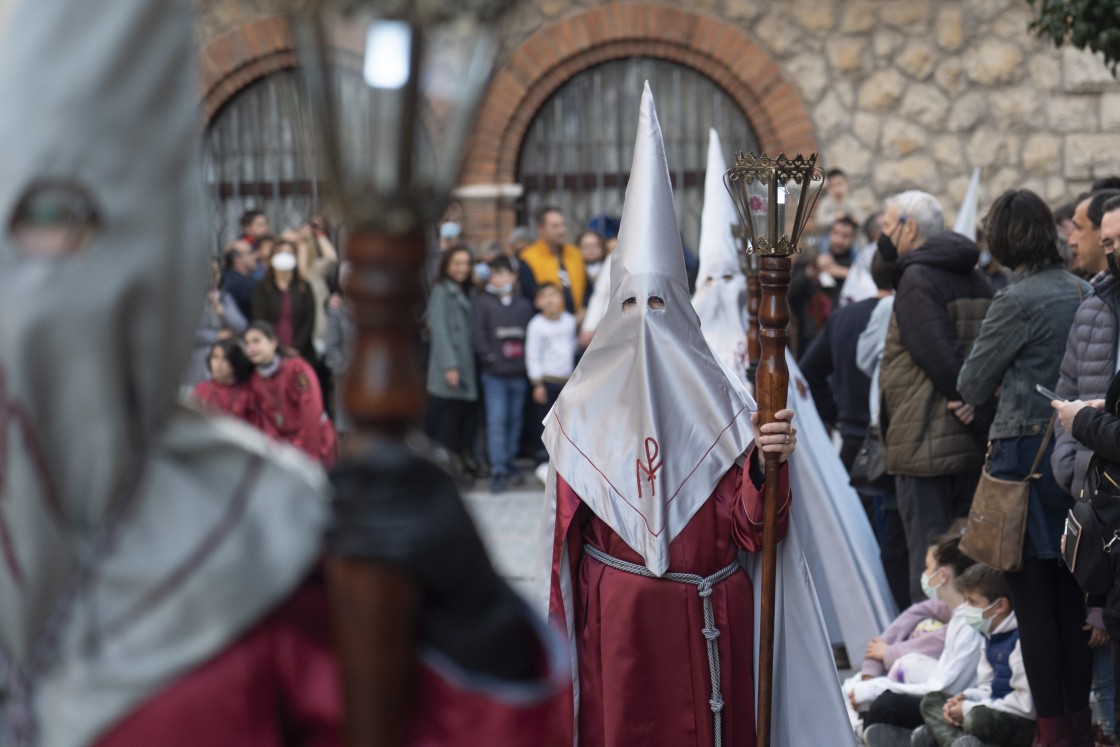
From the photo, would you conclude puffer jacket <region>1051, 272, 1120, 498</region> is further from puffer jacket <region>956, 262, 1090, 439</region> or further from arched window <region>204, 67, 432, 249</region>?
arched window <region>204, 67, 432, 249</region>

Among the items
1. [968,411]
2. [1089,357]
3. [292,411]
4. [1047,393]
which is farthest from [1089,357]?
[292,411]

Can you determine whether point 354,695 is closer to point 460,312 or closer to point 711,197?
point 711,197

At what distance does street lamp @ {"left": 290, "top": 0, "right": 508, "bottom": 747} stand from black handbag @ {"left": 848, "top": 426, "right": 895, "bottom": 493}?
5.00m

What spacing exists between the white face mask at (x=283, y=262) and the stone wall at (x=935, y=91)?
2650 mm

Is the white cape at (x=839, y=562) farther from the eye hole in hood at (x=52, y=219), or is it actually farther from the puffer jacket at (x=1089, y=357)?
the eye hole in hood at (x=52, y=219)

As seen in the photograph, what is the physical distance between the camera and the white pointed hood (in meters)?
6.31

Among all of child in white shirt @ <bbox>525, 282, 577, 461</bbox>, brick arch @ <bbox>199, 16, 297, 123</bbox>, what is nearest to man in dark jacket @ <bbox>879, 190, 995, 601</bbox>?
child in white shirt @ <bbox>525, 282, 577, 461</bbox>

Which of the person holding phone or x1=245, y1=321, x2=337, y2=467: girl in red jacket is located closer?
the person holding phone

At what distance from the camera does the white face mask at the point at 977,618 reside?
4.96m

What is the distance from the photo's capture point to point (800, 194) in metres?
3.59

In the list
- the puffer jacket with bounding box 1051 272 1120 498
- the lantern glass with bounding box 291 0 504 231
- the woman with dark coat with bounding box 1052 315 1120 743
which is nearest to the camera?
the lantern glass with bounding box 291 0 504 231

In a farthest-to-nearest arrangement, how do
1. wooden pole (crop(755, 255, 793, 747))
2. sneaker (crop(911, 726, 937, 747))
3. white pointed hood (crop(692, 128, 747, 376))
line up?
1. white pointed hood (crop(692, 128, 747, 376))
2. sneaker (crop(911, 726, 937, 747))
3. wooden pole (crop(755, 255, 793, 747))

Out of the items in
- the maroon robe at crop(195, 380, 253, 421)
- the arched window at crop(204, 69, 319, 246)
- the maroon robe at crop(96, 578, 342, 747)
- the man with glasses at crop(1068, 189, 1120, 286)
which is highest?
the arched window at crop(204, 69, 319, 246)

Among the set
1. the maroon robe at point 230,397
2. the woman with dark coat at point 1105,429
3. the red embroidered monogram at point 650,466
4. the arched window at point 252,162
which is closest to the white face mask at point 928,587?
the woman with dark coat at point 1105,429
